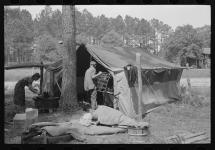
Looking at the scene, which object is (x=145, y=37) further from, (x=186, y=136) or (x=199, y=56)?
(x=186, y=136)

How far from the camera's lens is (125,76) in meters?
10.0

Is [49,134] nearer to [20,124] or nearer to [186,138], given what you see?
[20,124]

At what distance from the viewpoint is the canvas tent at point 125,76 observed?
1002cm

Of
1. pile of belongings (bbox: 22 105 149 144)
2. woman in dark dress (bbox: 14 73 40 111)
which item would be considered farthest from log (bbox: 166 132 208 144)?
woman in dark dress (bbox: 14 73 40 111)

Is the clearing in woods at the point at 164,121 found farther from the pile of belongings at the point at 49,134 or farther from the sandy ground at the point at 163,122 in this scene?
the pile of belongings at the point at 49,134

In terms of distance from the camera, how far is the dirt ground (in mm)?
7520

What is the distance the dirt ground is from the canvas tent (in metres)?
0.62

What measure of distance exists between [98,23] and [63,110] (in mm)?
54148

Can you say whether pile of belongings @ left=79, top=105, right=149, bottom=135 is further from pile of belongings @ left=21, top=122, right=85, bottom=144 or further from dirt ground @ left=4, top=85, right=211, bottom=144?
pile of belongings @ left=21, top=122, right=85, bottom=144

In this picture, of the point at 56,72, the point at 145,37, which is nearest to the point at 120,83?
the point at 56,72

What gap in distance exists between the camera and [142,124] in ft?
24.0

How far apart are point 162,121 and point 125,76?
1799 millimetres

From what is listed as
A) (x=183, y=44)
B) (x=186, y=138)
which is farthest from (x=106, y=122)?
(x=183, y=44)

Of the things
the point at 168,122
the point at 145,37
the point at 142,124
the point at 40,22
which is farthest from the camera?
the point at 145,37
